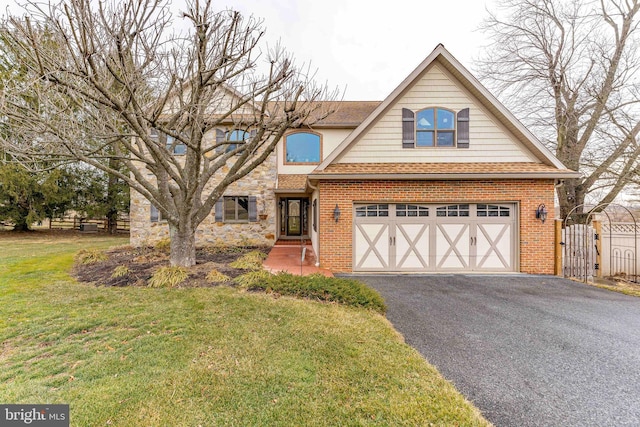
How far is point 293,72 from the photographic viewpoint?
675 cm

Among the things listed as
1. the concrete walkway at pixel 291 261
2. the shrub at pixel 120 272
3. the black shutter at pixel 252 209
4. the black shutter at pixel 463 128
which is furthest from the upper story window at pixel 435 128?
the shrub at pixel 120 272

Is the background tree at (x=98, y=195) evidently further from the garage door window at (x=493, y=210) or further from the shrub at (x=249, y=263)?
the garage door window at (x=493, y=210)

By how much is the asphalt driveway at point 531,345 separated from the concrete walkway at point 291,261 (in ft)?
6.81

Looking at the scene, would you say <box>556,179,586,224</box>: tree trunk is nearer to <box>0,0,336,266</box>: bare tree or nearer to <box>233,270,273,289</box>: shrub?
<box>0,0,336,266</box>: bare tree

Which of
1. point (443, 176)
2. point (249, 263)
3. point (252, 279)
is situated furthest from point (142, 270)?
point (443, 176)

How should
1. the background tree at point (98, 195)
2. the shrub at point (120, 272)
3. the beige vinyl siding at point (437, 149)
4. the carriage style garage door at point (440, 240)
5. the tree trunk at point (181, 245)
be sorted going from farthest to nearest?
the background tree at point (98, 195) < the beige vinyl siding at point (437, 149) < the carriage style garage door at point (440, 240) < the tree trunk at point (181, 245) < the shrub at point (120, 272)

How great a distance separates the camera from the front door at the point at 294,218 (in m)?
14.1

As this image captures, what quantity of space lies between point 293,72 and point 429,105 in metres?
4.54

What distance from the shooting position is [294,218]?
46.9ft

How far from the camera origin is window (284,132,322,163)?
12.8m

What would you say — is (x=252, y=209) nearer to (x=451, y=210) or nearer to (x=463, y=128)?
(x=451, y=210)

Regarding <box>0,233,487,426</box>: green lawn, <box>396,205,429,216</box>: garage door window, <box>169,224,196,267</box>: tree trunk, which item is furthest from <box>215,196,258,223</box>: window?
<box>0,233,487,426</box>: green lawn

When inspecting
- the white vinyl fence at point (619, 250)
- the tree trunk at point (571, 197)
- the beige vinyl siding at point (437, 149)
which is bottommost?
the white vinyl fence at point (619, 250)

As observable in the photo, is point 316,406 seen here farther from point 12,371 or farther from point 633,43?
point 633,43
